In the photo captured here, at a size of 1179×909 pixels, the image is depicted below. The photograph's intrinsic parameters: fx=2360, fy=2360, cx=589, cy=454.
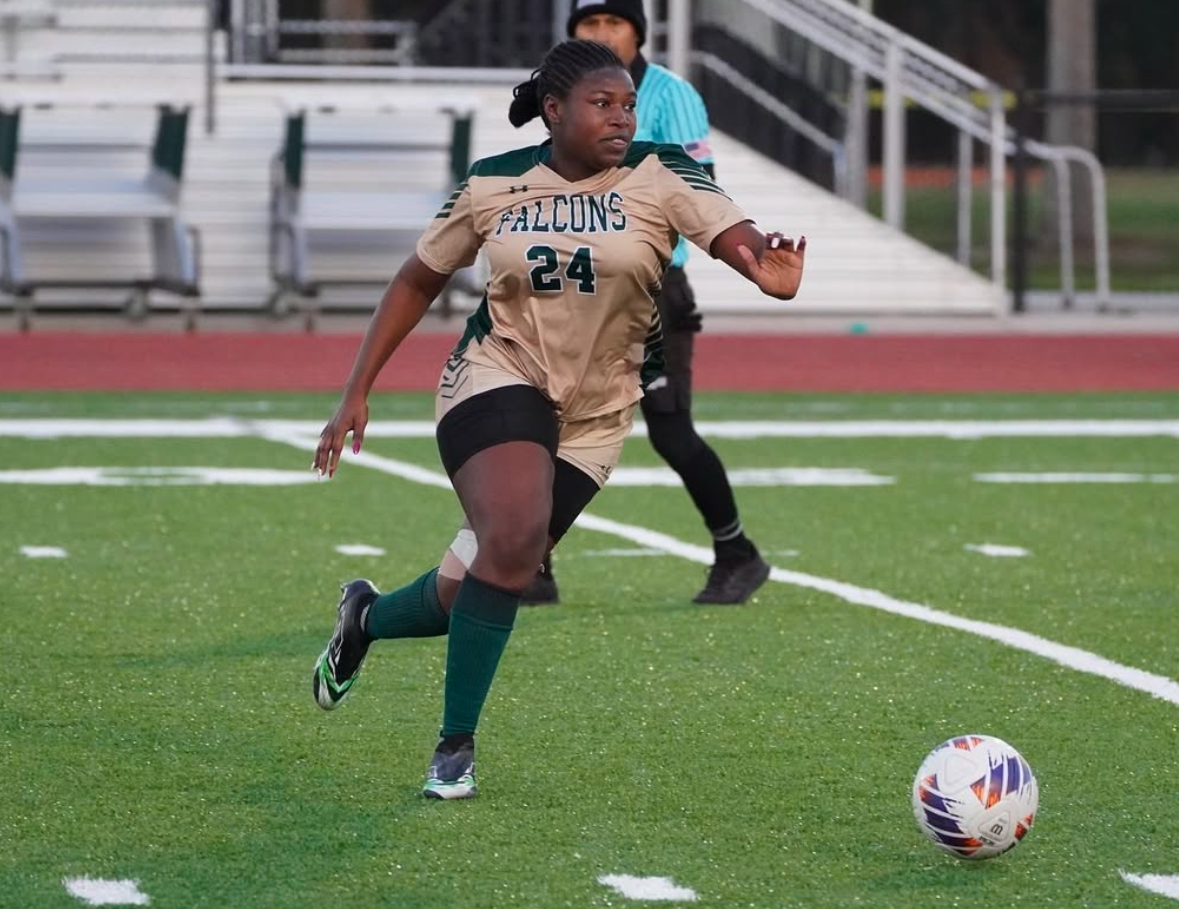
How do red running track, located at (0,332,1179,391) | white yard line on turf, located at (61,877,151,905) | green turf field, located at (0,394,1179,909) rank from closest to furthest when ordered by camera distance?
Result: white yard line on turf, located at (61,877,151,905)
green turf field, located at (0,394,1179,909)
red running track, located at (0,332,1179,391)

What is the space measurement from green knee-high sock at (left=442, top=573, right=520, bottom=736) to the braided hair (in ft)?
3.68

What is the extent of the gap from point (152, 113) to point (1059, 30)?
15827 mm

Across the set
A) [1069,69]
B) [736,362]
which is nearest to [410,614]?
[736,362]

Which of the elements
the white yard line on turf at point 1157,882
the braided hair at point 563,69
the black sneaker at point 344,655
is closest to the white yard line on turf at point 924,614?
the white yard line on turf at point 1157,882

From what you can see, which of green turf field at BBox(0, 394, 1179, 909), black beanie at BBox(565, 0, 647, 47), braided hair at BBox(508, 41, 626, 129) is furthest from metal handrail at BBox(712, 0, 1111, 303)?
braided hair at BBox(508, 41, 626, 129)

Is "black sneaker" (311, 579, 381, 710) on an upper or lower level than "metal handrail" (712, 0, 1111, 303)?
lower

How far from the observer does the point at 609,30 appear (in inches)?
289

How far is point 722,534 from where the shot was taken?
7828mm

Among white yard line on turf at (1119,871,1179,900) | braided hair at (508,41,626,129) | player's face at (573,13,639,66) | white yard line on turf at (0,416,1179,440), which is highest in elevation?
player's face at (573,13,639,66)

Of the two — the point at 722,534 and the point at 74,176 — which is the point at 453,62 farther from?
the point at 722,534

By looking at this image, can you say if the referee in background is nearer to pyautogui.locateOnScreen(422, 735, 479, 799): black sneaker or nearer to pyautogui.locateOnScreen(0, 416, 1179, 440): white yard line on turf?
pyautogui.locateOnScreen(422, 735, 479, 799): black sneaker

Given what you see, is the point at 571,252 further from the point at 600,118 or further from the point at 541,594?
the point at 541,594

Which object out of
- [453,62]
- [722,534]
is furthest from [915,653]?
[453,62]

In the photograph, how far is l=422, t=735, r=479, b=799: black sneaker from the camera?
5.17 meters
